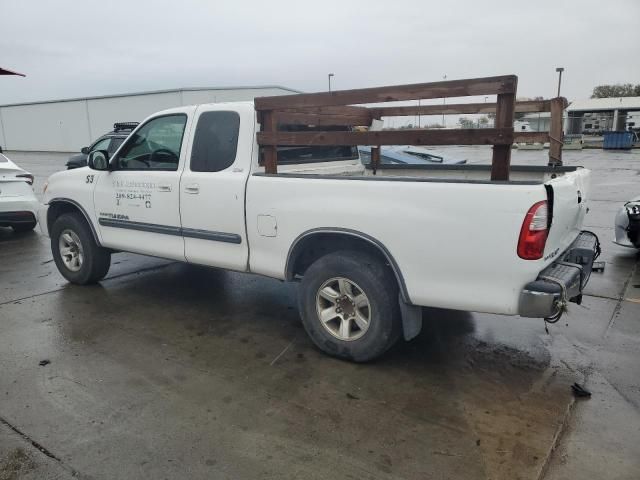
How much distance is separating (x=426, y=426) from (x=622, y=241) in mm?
4981

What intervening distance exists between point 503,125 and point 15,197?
7721 mm

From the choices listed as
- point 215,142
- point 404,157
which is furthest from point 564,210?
point 404,157

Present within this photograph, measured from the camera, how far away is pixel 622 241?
6648 millimetres

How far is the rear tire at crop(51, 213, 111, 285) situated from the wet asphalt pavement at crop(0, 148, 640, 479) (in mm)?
402

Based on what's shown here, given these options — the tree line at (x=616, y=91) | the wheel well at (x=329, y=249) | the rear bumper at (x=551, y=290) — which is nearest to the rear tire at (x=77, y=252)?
the wheel well at (x=329, y=249)

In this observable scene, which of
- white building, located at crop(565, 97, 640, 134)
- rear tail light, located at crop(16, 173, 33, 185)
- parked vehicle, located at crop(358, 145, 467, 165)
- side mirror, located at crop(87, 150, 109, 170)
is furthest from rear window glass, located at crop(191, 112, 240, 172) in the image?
white building, located at crop(565, 97, 640, 134)

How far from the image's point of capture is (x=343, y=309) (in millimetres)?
3873

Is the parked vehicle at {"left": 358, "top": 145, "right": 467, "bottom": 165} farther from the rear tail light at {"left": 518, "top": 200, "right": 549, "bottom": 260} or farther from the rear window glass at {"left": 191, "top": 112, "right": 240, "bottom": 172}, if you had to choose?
A: the rear tail light at {"left": 518, "top": 200, "right": 549, "bottom": 260}

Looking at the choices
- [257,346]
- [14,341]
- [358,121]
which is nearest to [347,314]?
[257,346]

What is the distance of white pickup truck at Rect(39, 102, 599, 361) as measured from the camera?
3.14 m

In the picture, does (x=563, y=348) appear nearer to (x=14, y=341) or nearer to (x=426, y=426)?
(x=426, y=426)

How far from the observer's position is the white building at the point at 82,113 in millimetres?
29891

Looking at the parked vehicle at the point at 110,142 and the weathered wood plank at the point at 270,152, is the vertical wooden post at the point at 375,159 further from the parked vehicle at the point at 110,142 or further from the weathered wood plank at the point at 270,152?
the parked vehicle at the point at 110,142

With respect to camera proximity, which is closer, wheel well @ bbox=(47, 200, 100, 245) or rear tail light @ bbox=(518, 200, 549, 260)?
rear tail light @ bbox=(518, 200, 549, 260)
